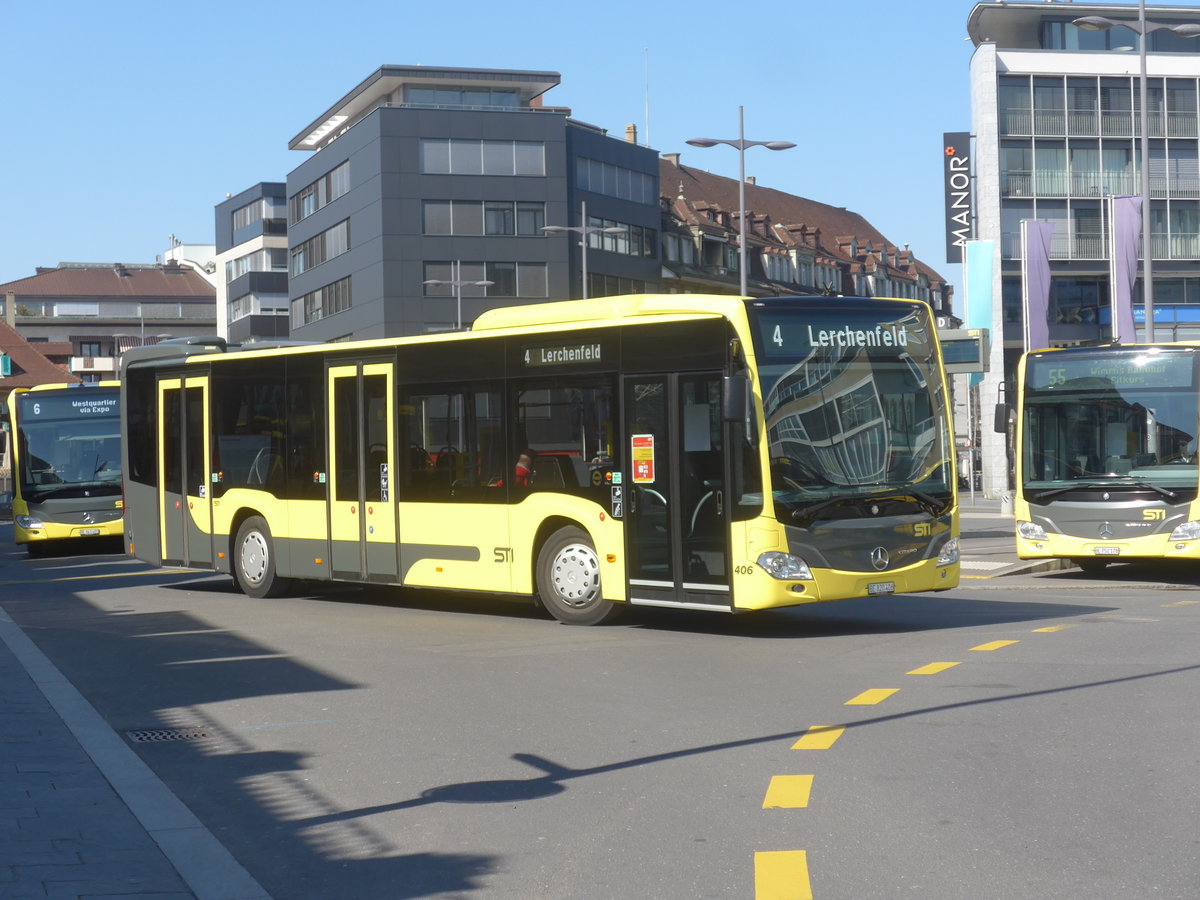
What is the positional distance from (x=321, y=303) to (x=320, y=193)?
552 centimetres

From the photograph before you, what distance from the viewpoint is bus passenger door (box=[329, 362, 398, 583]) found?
56.1 feet

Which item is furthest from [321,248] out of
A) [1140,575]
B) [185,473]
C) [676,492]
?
[676,492]

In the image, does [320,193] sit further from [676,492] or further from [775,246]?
[676,492]

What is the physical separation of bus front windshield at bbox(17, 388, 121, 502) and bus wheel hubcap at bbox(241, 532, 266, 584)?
1147 centimetres

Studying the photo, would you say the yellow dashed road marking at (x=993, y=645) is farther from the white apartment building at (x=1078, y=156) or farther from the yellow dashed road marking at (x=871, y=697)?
the white apartment building at (x=1078, y=156)

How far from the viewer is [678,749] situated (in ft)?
28.2

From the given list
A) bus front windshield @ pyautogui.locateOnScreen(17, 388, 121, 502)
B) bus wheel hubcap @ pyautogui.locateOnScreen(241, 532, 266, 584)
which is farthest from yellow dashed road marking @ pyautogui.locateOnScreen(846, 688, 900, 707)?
bus front windshield @ pyautogui.locateOnScreen(17, 388, 121, 502)

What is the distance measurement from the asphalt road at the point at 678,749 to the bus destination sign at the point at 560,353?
253 cm

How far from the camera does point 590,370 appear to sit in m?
15.0

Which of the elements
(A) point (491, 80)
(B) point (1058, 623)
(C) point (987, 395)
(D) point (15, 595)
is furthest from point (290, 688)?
(A) point (491, 80)

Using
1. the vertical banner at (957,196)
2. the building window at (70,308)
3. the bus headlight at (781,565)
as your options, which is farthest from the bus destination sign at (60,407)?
the building window at (70,308)

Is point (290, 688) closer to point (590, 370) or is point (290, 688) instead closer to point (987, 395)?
point (590, 370)

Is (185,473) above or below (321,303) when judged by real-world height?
below

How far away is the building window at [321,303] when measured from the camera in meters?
77.5
